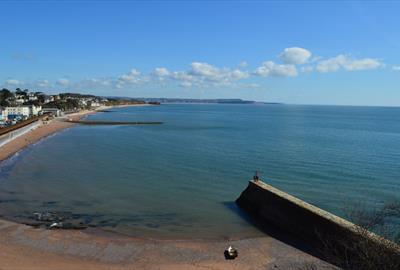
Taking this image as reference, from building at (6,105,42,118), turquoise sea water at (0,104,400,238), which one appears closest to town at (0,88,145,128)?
building at (6,105,42,118)

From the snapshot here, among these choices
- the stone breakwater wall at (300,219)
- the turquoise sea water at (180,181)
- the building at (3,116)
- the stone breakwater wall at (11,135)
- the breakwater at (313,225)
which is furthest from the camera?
the building at (3,116)

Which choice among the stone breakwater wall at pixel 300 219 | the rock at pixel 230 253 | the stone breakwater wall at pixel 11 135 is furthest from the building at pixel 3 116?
the rock at pixel 230 253

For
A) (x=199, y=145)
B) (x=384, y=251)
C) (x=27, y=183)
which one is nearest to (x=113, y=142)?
(x=199, y=145)

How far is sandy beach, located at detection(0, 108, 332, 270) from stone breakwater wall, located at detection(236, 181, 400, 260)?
1079 mm

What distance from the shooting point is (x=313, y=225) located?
1806 centimetres

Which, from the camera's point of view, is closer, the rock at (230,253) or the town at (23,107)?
the rock at (230,253)

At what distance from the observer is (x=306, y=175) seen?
33.7 meters

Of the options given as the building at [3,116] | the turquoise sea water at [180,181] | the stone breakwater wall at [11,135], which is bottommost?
the turquoise sea water at [180,181]

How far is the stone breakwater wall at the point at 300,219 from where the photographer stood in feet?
52.1

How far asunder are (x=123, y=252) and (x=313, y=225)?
25.8 feet

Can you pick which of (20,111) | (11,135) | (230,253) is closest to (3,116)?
(20,111)

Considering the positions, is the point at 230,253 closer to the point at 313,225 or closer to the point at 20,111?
the point at 313,225

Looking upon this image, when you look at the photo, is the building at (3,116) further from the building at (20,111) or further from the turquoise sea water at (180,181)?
the turquoise sea water at (180,181)

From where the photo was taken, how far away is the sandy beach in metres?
15.6
